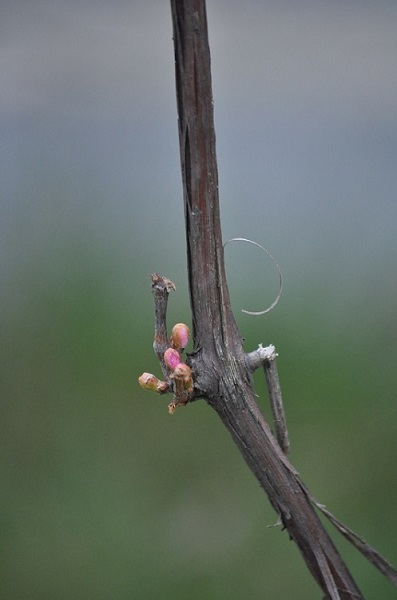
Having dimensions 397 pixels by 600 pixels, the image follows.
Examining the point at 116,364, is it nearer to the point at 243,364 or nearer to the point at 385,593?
the point at 385,593

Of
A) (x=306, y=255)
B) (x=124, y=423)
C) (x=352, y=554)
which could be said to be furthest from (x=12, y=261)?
(x=352, y=554)

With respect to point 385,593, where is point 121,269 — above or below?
above

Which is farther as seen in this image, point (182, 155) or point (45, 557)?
point (45, 557)

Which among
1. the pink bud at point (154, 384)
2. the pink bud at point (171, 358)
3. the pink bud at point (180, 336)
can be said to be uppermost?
the pink bud at point (180, 336)

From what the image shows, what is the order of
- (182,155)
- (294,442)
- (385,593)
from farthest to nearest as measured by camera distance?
1. (294,442)
2. (385,593)
3. (182,155)

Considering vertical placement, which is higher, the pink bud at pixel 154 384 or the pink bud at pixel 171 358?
the pink bud at pixel 171 358

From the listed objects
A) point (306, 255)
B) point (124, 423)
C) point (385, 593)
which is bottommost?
point (385, 593)
